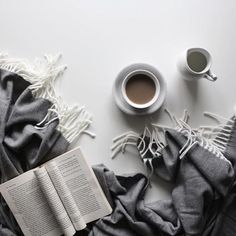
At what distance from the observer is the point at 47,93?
977 millimetres

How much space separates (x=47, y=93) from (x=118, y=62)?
0.63ft

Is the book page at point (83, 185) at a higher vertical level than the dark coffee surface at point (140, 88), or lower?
lower

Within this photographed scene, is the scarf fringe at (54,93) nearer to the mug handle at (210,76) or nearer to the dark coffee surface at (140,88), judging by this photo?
the dark coffee surface at (140,88)

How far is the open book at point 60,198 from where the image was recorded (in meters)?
0.92

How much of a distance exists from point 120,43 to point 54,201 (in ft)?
1.35

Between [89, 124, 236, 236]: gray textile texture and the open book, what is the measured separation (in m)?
0.03


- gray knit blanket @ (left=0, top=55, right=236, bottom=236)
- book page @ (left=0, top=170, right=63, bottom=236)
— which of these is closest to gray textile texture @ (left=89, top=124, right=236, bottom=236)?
gray knit blanket @ (left=0, top=55, right=236, bottom=236)

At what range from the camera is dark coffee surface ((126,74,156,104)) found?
0.94 meters

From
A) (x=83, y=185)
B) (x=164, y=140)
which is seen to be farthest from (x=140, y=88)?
(x=83, y=185)

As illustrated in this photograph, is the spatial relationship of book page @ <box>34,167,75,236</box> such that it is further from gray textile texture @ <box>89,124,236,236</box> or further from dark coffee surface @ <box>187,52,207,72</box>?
dark coffee surface @ <box>187,52,207,72</box>

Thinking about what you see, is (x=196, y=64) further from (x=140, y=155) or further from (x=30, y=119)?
(x=30, y=119)

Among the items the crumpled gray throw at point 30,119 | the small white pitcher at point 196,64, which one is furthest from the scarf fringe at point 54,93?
the small white pitcher at point 196,64

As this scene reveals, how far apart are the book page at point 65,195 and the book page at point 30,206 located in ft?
0.14

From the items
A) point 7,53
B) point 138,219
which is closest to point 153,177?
point 138,219
